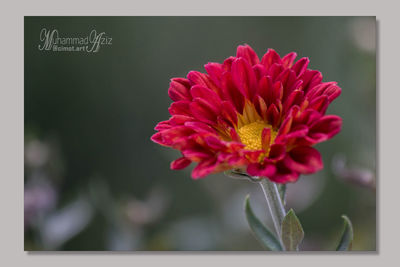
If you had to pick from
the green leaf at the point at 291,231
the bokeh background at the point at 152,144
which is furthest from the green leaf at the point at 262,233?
the bokeh background at the point at 152,144

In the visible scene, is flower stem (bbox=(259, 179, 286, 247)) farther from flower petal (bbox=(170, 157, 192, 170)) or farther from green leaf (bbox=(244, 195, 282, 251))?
flower petal (bbox=(170, 157, 192, 170))

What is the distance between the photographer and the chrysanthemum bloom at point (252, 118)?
1246 mm

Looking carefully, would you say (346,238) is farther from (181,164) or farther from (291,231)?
(181,164)

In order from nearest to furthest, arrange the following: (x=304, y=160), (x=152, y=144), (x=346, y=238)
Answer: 1. (x=304, y=160)
2. (x=346, y=238)
3. (x=152, y=144)

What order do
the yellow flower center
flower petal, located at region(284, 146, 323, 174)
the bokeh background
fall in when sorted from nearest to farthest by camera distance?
1. flower petal, located at region(284, 146, 323, 174)
2. the yellow flower center
3. the bokeh background

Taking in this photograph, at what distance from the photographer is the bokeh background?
2036 millimetres

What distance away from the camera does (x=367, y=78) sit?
214 centimetres

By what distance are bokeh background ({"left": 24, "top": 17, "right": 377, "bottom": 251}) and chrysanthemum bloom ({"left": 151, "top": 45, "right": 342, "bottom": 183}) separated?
65 centimetres

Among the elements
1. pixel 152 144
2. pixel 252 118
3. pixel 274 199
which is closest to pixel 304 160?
pixel 274 199

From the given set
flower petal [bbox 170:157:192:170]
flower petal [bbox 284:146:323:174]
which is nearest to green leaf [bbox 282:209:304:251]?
flower petal [bbox 284:146:323:174]

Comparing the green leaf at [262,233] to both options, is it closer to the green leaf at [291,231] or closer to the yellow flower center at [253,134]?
the green leaf at [291,231]

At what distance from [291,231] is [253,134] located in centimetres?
28

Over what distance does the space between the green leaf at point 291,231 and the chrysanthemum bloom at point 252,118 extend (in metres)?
0.14

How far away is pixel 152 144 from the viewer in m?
2.51
